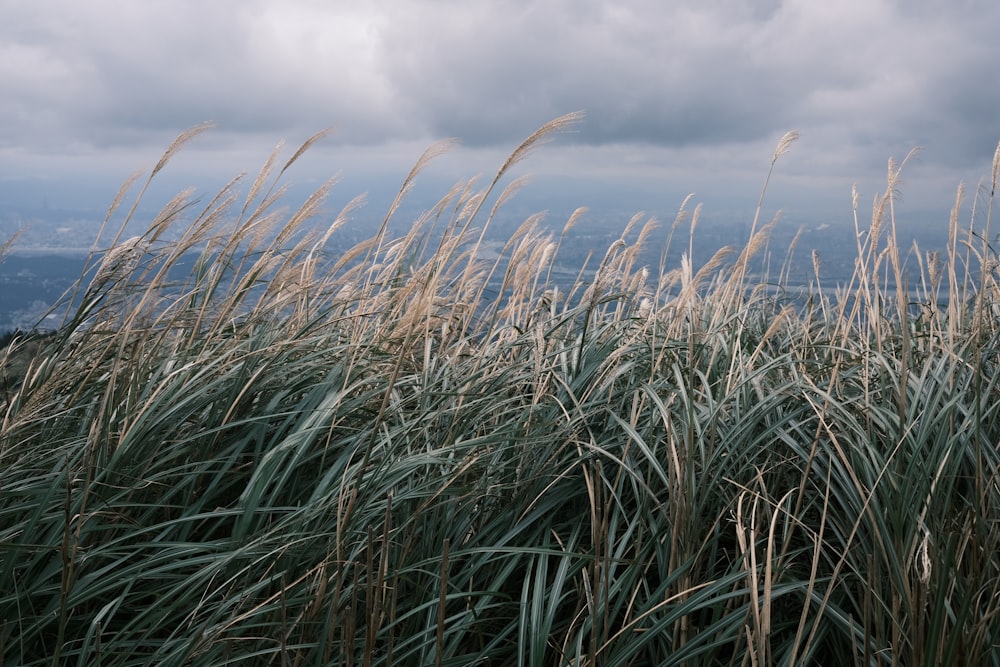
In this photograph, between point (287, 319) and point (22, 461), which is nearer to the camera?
point (22, 461)

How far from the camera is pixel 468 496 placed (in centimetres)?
182

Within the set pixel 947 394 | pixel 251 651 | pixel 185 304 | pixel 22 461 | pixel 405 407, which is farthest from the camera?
pixel 185 304

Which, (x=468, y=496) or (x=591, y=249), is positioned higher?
(x=591, y=249)

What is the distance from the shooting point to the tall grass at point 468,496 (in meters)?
1.53

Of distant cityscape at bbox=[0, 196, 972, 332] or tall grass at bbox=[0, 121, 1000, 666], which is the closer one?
tall grass at bbox=[0, 121, 1000, 666]

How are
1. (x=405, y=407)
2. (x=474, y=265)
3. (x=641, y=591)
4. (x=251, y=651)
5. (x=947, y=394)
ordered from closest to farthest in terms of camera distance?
(x=251, y=651)
(x=641, y=591)
(x=947, y=394)
(x=405, y=407)
(x=474, y=265)

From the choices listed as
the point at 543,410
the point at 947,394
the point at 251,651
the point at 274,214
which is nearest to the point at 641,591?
the point at 543,410

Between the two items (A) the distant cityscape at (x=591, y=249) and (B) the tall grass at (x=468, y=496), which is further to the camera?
(A) the distant cityscape at (x=591, y=249)

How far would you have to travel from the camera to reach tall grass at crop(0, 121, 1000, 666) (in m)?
1.53

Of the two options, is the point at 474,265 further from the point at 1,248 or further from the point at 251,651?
the point at 251,651

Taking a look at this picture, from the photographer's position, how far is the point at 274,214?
9.12ft

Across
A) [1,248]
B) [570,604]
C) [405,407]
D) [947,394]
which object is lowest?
[570,604]

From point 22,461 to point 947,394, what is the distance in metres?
2.67

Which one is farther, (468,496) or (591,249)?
(591,249)
